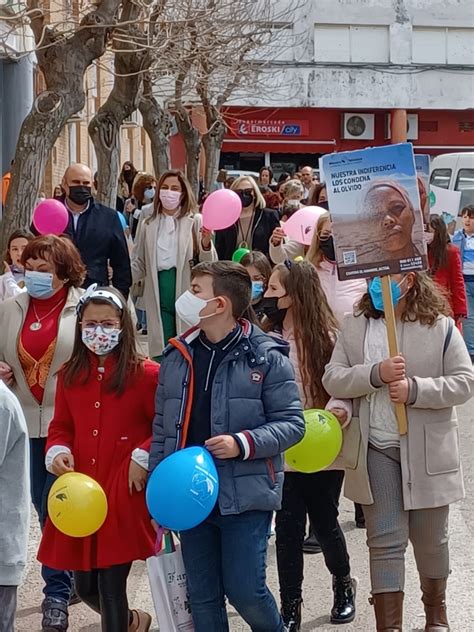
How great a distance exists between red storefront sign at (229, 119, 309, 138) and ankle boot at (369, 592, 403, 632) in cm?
3908

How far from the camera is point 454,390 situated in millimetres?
4789

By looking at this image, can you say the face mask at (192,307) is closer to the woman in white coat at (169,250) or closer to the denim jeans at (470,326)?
the woman in white coat at (169,250)

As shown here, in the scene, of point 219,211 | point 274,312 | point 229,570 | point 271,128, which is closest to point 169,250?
point 219,211

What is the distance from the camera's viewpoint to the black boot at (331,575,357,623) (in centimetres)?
545

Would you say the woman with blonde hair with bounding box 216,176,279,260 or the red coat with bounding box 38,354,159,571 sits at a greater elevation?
the woman with blonde hair with bounding box 216,176,279,260

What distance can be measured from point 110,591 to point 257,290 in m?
2.61

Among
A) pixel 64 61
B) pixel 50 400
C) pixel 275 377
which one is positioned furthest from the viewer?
pixel 64 61

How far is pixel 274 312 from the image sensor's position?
5.59 meters

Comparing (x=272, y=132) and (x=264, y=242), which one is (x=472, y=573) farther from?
(x=272, y=132)

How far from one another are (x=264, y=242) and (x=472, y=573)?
4108 mm

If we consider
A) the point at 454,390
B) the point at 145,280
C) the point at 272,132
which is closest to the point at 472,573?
the point at 454,390

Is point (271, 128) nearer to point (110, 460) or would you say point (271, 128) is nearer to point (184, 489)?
point (110, 460)

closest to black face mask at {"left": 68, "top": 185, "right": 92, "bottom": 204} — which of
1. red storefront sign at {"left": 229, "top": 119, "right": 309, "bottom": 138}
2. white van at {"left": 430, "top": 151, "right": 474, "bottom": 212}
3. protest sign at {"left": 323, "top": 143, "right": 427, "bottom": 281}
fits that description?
protest sign at {"left": 323, "top": 143, "right": 427, "bottom": 281}

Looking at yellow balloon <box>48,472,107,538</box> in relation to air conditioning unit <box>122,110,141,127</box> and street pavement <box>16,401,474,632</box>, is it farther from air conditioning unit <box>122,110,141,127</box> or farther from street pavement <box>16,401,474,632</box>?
air conditioning unit <box>122,110,141,127</box>
